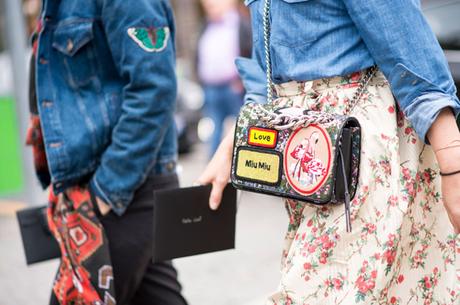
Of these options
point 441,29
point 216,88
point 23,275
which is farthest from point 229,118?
point 441,29

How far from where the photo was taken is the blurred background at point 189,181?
4.08 metres

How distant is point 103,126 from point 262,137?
73cm

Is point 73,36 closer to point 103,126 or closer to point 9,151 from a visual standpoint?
point 103,126

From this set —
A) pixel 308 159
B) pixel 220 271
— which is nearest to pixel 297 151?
pixel 308 159

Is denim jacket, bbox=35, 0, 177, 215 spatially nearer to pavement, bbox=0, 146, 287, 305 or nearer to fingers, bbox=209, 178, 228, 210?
fingers, bbox=209, 178, 228, 210

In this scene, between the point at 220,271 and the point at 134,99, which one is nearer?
the point at 134,99

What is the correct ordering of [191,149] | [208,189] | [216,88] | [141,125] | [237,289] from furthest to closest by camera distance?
1. [191,149]
2. [216,88]
3. [237,289]
4. [141,125]
5. [208,189]

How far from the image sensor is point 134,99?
2.29 meters

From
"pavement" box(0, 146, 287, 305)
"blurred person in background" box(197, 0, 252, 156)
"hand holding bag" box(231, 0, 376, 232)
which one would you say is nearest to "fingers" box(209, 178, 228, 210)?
"hand holding bag" box(231, 0, 376, 232)

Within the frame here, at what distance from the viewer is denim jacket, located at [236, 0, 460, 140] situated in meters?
1.62

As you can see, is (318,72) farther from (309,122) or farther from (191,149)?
(191,149)

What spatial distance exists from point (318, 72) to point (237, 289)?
2.64 metres

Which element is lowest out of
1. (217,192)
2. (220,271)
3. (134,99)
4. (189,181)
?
(189,181)

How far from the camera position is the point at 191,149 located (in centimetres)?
1040
